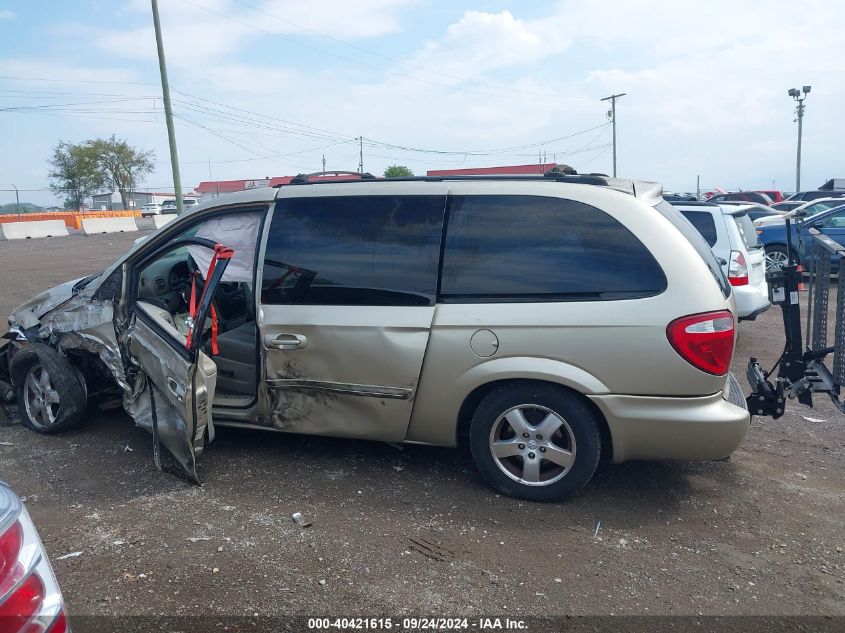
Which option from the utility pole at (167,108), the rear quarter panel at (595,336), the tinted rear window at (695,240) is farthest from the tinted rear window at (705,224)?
the utility pole at (167,108)

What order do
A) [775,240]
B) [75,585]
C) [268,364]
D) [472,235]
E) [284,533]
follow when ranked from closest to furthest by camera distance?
1. [75,585]
2. [284,533]
3. [472,235]
4. [268,364]
5. [775,240]

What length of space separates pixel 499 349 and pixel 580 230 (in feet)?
2.65

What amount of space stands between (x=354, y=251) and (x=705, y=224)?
5.84 metres

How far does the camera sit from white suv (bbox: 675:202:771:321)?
834 cm

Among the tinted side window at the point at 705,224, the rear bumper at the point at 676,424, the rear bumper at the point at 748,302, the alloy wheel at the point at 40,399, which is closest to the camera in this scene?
the rear bumper at the point at 676,424

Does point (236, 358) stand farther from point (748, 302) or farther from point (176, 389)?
point (748, 302)

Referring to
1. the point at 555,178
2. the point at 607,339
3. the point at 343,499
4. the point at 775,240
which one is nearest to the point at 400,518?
the point at 343,499

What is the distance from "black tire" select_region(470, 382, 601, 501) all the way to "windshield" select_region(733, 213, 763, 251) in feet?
18.9

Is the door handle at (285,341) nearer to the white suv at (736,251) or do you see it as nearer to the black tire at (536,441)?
the black tire at (536,441)

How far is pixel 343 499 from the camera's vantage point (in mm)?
4230

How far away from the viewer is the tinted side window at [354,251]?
4266mm

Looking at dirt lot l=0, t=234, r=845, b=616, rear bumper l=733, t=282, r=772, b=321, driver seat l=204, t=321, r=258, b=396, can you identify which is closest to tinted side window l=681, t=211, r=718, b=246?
rear bumper l=733, t=282, r=772, b=321

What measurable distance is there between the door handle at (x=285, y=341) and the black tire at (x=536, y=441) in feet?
3.78

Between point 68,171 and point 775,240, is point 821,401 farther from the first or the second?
point 68,171
